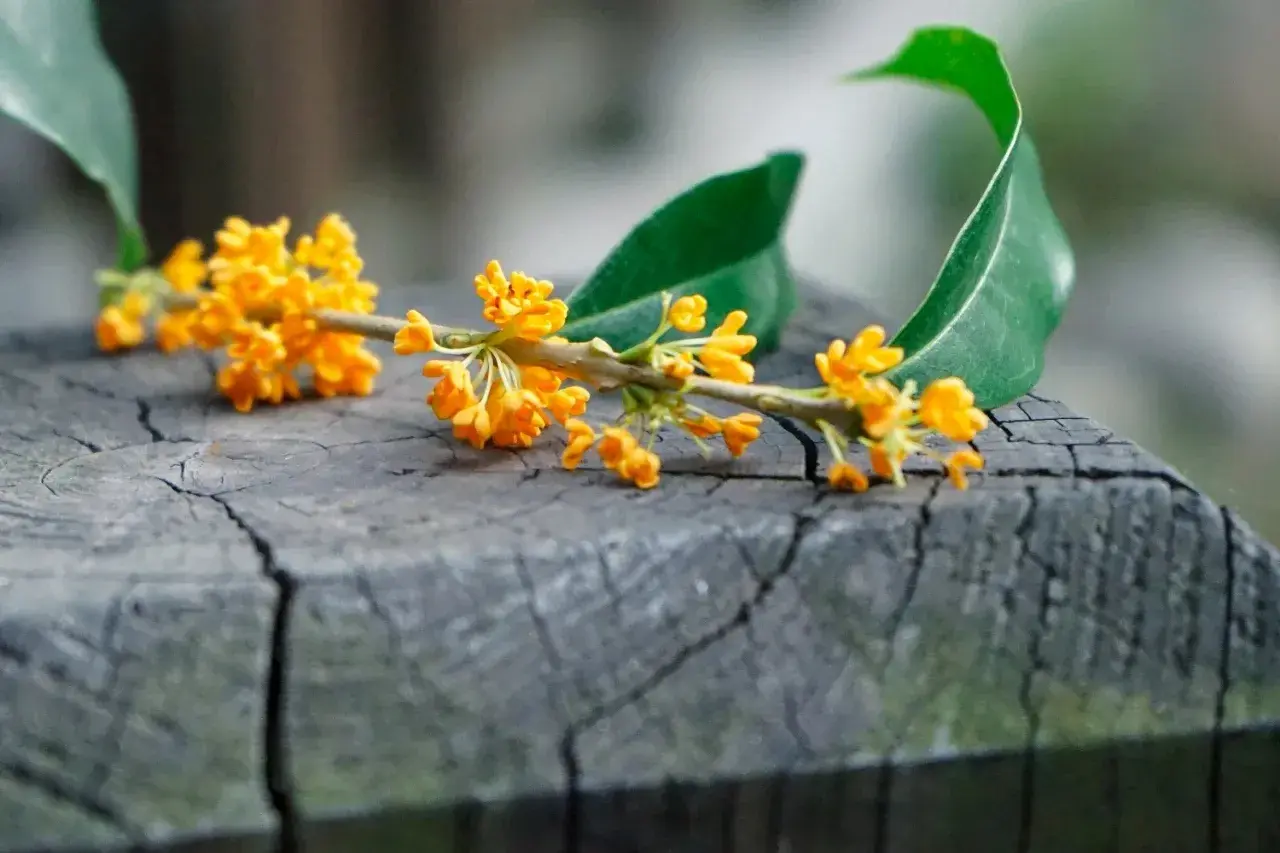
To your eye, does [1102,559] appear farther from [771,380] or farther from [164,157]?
[164,157]

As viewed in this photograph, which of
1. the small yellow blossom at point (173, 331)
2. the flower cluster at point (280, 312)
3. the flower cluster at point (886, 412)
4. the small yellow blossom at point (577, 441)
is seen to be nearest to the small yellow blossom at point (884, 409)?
the flower cluster at point (886, 412)

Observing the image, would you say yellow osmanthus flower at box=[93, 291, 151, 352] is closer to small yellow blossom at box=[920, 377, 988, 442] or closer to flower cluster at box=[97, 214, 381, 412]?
flower cluster at box=[97, 214, 381, 412]

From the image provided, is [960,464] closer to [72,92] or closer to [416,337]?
[416,337]

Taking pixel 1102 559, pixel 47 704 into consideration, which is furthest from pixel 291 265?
pixel 1102 559

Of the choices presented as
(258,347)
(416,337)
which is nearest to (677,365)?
(416,337)

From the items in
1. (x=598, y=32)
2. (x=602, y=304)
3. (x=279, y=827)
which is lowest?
(x=279, y=827)

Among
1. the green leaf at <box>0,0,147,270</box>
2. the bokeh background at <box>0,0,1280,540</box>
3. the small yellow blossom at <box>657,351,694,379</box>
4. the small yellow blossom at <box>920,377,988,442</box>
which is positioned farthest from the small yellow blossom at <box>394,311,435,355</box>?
the bokeh background at <box>0,0,1280,540</box>
